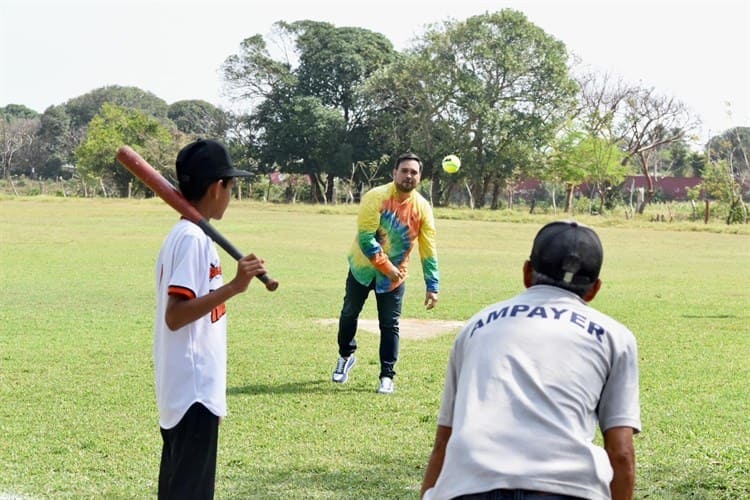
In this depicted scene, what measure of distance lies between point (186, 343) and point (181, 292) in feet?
0.81

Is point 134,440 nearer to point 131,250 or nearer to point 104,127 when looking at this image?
point 131,250

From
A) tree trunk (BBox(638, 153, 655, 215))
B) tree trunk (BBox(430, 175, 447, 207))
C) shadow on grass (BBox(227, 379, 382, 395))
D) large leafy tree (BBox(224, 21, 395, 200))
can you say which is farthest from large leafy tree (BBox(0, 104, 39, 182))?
shadow on grass (BBox(227, 379, 382, 395))

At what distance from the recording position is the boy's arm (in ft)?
12.8

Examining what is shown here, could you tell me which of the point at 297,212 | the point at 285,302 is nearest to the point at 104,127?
the point at 297,212

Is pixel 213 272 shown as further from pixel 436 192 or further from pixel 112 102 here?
pixel 112 102

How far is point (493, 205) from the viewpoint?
212 feet

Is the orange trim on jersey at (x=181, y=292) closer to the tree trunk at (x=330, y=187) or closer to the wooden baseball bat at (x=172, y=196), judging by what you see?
the wooden baseball bat at (x=172, y=196)

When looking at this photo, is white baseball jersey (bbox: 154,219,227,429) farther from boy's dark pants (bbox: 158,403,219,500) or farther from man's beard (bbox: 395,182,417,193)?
man's beard (bbox: 395,182,417,193)

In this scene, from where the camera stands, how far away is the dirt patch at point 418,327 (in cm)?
1270

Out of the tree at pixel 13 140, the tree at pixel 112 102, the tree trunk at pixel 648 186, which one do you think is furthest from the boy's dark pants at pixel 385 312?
the tree at pixel 112 102

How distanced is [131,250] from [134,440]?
20.3 m

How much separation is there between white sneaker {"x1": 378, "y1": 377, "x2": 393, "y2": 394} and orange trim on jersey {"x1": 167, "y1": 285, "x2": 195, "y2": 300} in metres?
4.91

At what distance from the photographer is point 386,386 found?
8.66 meters

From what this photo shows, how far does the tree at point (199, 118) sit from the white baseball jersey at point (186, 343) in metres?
64.4
